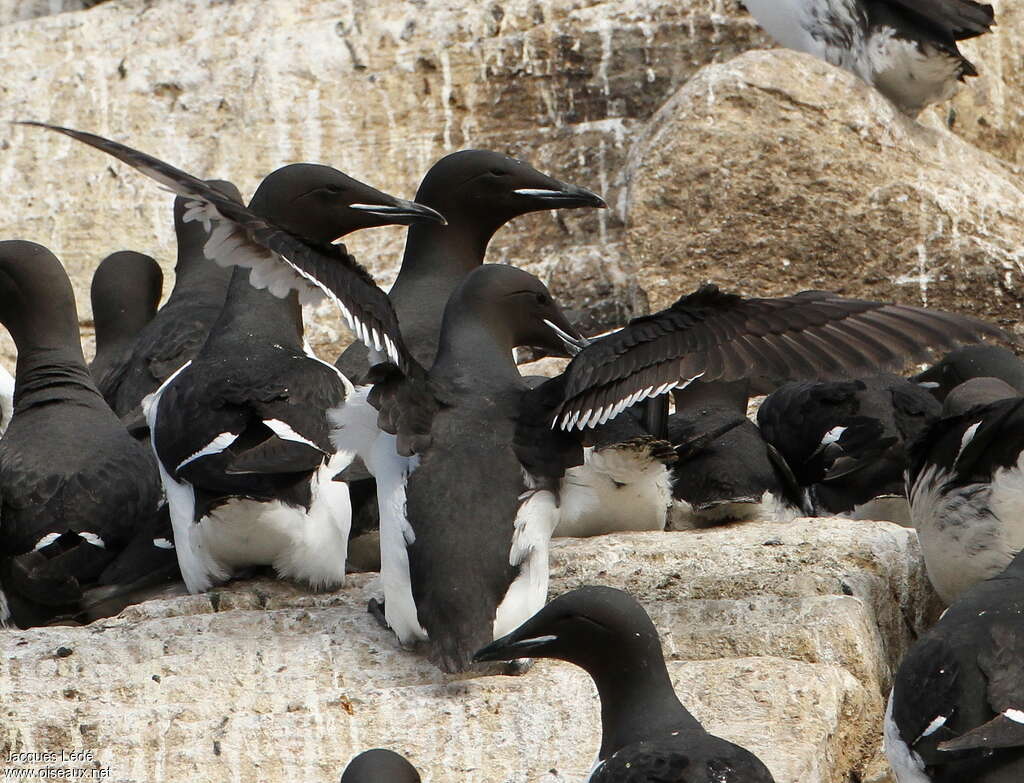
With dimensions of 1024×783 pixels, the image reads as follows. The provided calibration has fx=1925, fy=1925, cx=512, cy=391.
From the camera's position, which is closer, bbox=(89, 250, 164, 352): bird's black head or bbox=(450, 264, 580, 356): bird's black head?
bbox=(450, 264, 580, 356): bird's black head

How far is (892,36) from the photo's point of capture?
989cm

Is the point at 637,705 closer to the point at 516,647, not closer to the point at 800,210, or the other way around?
the point at 516,647

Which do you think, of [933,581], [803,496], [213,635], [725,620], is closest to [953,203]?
[803,496]

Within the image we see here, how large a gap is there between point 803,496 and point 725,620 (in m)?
2.02

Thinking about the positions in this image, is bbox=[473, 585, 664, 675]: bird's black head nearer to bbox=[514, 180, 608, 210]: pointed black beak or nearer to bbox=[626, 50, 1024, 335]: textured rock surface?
bbox=[514, 180, 608, 210]: pointed black beak

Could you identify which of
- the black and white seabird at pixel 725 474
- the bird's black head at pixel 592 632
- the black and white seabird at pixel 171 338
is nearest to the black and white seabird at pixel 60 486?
the black and white seabird at pixel 171 338

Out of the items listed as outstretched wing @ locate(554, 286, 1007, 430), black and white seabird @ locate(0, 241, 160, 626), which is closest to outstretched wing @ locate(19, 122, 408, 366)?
outstretched wing @ locate(554, 286, 1007, 430)

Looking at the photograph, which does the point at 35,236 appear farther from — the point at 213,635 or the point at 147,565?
the point at 213,635

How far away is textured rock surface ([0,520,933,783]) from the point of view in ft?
16.0

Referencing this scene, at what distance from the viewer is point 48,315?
7062 mm

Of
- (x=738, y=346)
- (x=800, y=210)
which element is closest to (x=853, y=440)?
(x=738, y=346)

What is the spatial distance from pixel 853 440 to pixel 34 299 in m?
3.10

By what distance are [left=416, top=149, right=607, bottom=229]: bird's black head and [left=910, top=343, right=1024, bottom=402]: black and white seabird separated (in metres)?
1.69

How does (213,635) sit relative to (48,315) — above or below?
below
